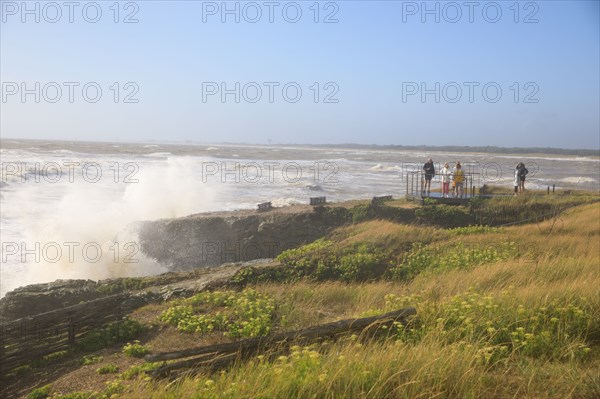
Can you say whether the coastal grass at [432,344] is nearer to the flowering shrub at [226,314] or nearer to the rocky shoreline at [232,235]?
the flowering shrub at [226,314]

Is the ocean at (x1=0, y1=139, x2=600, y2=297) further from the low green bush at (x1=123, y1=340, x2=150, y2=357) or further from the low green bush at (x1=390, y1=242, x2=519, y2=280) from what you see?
the low green bush at (x1=390, y1=242, x2=519, y2=280)

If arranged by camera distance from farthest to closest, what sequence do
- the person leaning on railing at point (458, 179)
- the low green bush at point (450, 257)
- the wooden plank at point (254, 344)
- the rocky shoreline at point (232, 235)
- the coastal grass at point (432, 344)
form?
the person leaning on railing at point (458, 179)
the rocky shoreline at point (232, 235)
the low green bush at point (450, 257)
the wooden plank at point (254, 344)
the coastal grass at point (432, 344)

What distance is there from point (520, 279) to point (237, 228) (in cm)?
Result: 1378

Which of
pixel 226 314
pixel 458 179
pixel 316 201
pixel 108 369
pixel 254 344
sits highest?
pixel 458 179

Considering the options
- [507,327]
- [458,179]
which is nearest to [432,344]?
[507,327]

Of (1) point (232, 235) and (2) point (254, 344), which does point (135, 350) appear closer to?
(2) point (254, 344)

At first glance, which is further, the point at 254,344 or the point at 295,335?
the point at 295,335

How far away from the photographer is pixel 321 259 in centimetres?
1462

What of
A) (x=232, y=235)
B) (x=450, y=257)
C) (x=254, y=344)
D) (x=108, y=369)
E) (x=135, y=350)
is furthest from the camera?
(x=232, y=235)

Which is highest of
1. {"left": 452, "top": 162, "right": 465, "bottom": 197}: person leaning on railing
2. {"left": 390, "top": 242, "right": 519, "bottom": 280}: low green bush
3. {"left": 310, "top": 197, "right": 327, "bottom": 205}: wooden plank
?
{"left": 452, "top": 162, "right": 465, "bottom": 197}: person leaning on railing

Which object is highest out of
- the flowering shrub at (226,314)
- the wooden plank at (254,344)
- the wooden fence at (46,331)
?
the wooden plank at (254,344)

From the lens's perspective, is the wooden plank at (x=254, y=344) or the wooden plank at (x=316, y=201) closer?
the wooden plank at (x=254, y=344)

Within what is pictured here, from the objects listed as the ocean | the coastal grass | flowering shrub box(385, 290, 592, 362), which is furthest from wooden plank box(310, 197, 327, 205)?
flowering shrub box(385, 290, 592, 362)

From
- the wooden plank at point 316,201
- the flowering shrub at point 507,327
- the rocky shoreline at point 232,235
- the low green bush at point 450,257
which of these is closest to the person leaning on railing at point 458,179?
the rocky shoreline at point 232,235
